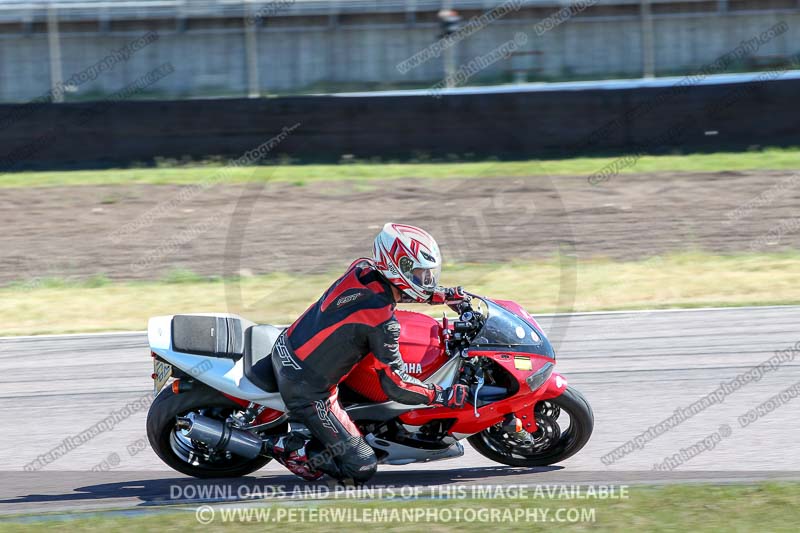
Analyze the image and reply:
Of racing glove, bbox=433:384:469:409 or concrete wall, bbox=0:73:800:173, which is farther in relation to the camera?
concrete wall, bbox=0:73:800:173

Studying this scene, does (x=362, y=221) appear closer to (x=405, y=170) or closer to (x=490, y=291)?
(x=405, y=170)

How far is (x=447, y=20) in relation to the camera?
2780 centimetres

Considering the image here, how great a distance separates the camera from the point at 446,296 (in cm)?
616

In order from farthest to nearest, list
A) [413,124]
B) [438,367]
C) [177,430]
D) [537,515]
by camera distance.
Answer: [413,124]
[177,430]
[438,367]
[537,515]

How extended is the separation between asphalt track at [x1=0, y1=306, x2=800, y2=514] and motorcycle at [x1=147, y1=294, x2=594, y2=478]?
0.31 metres

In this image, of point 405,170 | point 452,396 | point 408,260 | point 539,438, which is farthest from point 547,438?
point 405,170

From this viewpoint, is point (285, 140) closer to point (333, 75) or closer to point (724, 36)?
point (333, 75)

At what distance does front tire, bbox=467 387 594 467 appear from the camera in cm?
642

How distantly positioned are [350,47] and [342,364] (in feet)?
90.5

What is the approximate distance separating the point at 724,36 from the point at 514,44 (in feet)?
22.6

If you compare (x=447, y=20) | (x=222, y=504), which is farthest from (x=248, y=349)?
(x=447, y=20)

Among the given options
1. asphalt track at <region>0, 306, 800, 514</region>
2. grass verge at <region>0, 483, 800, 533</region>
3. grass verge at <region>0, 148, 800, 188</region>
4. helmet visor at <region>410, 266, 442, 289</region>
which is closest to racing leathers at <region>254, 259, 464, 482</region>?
helmet visor at <region>410, 266, 442, 289</region>

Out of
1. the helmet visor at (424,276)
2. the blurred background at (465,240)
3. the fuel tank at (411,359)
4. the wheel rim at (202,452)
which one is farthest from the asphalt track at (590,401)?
the helmet visor at (424,276)

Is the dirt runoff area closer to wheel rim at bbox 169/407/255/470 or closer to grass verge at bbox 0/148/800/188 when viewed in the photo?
grass verge at bbox 0/148/800/188
